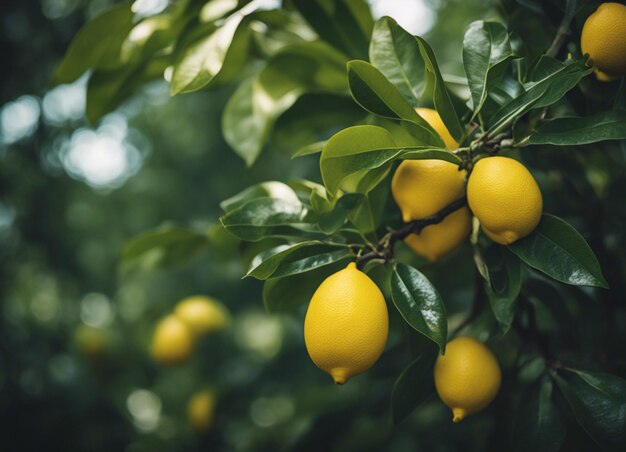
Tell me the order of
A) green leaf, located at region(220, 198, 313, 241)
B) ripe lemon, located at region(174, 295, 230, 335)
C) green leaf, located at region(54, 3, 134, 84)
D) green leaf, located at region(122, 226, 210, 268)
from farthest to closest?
ripe lemon, located at region(174, 295, 230, 335) → green leaf, located at region(122, 226, 210, 268) → green leaf, located at region(54, 3, 134, 84) → green leaf, located at region(220, 198, 313, 241)

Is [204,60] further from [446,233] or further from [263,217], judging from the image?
[446,233]

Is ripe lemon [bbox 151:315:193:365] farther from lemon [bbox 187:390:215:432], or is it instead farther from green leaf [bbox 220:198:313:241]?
green leaf [bbox 220:198:313:241]

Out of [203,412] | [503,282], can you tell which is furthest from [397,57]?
[203,412]

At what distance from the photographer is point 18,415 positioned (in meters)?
2.03

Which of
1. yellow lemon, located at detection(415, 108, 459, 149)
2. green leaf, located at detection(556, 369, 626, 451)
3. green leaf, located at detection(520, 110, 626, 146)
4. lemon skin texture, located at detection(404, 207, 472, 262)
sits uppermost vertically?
yellow lemon, located at detection(415, 108, 459, 149)

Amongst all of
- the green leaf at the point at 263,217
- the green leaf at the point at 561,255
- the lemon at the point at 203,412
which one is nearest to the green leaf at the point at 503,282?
the green leaf at the point at 561,255

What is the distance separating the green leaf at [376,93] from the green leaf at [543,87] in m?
0.10

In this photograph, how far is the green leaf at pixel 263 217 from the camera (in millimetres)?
667

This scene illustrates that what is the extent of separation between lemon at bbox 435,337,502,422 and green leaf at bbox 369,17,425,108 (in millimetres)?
346

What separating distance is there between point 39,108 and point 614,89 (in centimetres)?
235

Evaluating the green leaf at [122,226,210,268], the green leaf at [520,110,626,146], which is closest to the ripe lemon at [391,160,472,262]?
the green leaf at [520,110,626,146]

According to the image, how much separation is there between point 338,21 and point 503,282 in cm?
54

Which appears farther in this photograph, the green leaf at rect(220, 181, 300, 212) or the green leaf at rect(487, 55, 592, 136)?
the green leaf at rect(220, 181, 300, 212)

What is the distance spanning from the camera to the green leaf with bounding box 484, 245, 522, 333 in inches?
23.9
